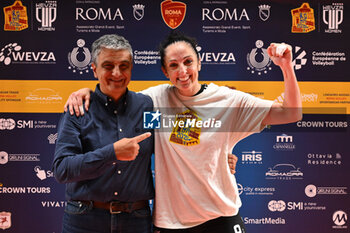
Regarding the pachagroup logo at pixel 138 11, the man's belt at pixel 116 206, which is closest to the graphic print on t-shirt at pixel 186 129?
the man's belt at pixel 116 206

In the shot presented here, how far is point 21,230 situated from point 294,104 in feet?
9.57

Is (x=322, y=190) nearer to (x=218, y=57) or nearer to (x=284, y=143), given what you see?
(x=284, y=143)

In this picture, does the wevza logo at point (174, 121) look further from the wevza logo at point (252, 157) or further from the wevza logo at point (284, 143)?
the wevza logo at point (284, 143)

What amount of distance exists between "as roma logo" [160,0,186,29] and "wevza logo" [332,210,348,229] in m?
2.52

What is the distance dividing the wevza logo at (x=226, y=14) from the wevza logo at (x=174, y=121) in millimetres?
1757

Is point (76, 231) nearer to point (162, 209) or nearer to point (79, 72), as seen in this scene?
point (162, 209)

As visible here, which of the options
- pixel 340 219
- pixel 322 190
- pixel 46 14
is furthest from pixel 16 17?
pixel 340 219

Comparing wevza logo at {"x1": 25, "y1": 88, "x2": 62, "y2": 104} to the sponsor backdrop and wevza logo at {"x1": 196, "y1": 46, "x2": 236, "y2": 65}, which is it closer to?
the sponsor backdrop

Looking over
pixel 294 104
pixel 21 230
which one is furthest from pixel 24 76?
pixel 294 104

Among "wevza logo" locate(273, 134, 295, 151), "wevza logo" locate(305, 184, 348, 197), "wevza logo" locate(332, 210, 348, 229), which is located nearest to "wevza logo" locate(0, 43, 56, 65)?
"wevza logo" locate(273, 134, 295, 151)

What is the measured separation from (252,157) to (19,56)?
8.48ft

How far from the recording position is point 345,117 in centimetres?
321

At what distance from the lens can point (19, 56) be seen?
125 inches

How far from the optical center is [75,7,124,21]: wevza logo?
3156 mm
